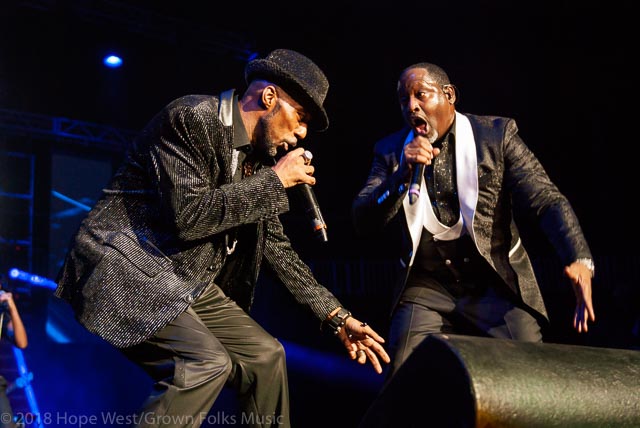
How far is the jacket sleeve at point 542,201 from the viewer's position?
2.64m

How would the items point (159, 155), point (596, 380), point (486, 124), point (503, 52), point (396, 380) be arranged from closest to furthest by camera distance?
point (596, 380) < point (396, 380) < point (159, 155) < point (486, 124) < point (503, 52)

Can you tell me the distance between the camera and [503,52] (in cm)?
711

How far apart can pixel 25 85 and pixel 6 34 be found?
921 mm

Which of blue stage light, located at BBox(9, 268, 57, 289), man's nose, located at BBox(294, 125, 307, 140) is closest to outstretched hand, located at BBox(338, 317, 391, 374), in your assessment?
man's nose, located at BBox(294, 125, 307, 140)

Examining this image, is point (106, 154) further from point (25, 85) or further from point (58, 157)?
point (25, 85)

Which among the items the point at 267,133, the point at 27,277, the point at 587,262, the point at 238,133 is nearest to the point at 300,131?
the point at 267,133

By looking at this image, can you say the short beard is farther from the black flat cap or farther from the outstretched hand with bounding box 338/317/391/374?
the outstretched hand with bounding box 338/317/391/374

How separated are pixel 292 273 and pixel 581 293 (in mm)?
1168

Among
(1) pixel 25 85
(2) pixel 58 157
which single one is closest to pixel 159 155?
(1) pixel 25 85

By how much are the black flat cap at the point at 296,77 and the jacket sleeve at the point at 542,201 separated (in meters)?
0.96

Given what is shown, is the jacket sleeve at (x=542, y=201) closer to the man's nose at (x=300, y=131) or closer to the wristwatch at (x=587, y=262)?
the wristwatch at (x=587, y=262)

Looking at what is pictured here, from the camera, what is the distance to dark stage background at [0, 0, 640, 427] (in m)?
6.65

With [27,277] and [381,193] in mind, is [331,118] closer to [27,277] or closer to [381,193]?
[27,277]

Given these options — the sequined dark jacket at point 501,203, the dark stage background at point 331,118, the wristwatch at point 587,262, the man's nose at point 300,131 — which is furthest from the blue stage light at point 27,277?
the wristwatch at point 587,262
